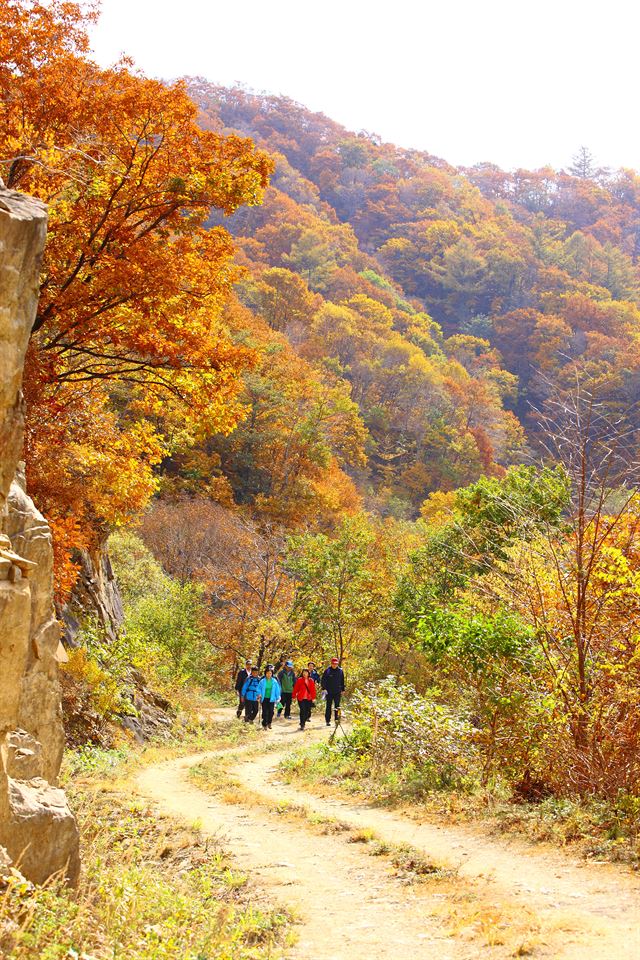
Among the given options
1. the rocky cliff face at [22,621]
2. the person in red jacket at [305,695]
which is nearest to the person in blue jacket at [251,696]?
the person in red jacket at [305,695]

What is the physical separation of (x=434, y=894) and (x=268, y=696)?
1189 cm

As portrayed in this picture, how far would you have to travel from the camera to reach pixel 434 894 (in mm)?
5480

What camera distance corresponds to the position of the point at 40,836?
16.0 feet

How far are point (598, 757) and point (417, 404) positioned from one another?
5609cm

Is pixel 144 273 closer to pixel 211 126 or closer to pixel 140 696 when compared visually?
pixel 140 696

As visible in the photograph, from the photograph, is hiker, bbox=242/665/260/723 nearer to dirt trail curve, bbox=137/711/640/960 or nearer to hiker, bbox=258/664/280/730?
hiker, bbox=258/664/280/730

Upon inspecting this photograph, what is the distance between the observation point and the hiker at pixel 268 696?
55.9ft

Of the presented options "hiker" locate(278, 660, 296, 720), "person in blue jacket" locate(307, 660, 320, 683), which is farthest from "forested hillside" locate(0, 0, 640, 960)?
"hiker" locate(278, 660, 296, 720)

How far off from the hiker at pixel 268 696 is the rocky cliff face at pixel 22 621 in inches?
465

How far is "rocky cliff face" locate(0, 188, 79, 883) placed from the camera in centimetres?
472

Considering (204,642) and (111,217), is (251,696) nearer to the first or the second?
(204,642)

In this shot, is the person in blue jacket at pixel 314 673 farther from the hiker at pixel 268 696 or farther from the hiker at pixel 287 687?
the hiker at pixel 268 696

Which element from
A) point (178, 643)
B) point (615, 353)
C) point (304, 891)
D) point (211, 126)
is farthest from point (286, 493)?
point (211, 126)

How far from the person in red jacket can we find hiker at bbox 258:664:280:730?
475mm
